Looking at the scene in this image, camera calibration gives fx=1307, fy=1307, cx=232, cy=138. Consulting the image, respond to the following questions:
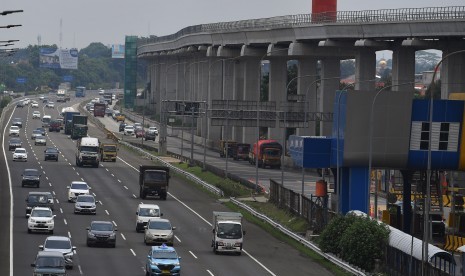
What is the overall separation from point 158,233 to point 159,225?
18.5 inches

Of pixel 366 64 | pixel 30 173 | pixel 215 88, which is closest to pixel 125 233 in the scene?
pixel 30 173

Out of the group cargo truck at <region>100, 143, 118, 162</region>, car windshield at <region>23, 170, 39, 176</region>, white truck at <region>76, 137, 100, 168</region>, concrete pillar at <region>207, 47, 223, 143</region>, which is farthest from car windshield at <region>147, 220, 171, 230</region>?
concrete pillar at <region>207, 47, 223, 143</region>

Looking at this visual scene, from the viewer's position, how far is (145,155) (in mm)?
144375

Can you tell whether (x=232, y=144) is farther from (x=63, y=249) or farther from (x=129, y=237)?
(x=63, y=249)

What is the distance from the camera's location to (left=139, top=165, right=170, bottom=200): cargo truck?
306ft

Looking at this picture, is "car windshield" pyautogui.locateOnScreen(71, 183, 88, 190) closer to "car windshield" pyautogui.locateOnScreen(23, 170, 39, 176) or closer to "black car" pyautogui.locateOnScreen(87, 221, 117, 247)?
"car windshield" pyautogui.locateOnScreen(23, 170, 39, 176)

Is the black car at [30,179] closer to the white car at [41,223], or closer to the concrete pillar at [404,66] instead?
the white car at [41,223]

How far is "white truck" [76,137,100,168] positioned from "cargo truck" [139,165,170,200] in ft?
90.3

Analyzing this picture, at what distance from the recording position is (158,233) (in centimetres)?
6731

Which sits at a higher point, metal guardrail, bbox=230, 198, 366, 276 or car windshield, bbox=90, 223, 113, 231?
car windshield, bbox=90, 223, 113, 231

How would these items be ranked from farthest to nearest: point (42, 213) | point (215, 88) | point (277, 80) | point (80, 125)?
point (215, 88) → point (80, 125) → point (277, 80) → point (42, 213)

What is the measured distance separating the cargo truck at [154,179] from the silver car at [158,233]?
2527cm

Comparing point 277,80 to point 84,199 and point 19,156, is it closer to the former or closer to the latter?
point 19,156

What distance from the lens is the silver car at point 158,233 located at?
67.1m
